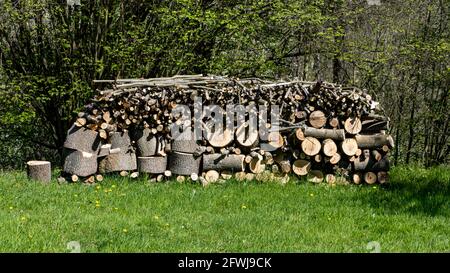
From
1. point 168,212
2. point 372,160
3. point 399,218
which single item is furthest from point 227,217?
point 372,160

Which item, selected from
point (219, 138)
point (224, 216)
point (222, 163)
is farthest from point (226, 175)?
point (224, 216)

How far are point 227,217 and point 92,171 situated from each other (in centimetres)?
307

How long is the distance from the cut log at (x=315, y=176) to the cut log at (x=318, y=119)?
75cm

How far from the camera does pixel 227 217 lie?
22.9 ft

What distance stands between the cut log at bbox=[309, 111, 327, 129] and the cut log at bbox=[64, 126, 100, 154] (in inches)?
138

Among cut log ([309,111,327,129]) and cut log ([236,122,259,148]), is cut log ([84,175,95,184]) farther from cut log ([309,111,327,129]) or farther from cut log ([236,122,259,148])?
cut log ([309,111,327,129])

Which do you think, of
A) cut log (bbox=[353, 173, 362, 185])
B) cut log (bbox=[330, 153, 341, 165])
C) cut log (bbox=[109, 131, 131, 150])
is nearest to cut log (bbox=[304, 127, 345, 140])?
cut log (bbox=[330, 153, 341, 165])

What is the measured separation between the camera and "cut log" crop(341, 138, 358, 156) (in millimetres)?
9641

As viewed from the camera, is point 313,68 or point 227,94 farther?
point 313,68

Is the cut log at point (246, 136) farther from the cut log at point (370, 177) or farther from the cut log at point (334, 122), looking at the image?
the cut log at point (370, 177)

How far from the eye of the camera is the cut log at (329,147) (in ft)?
31.4

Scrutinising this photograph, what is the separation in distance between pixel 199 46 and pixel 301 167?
509cm

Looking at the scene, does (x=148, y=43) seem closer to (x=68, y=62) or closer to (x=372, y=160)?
(x=68, y=62)

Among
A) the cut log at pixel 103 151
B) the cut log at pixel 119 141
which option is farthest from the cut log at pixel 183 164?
the cut log at pixel 103 151
